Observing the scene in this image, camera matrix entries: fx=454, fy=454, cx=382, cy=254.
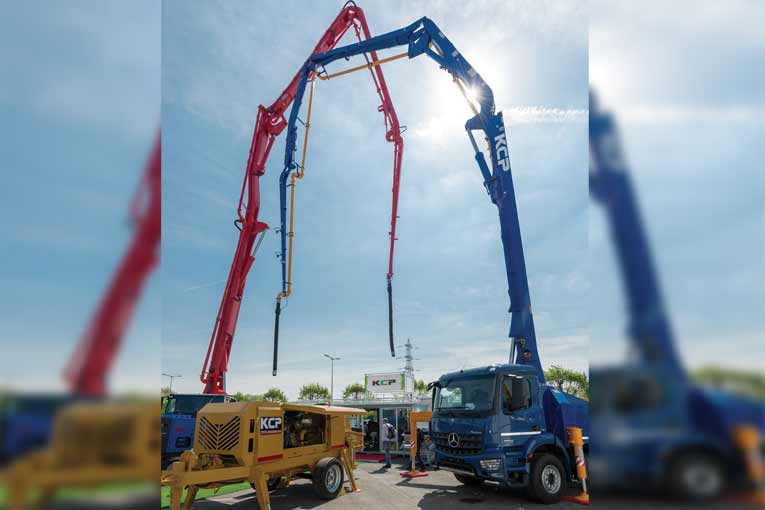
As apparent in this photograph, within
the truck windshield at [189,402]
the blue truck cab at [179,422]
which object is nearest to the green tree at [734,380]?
the blue truck cab at [179,422]

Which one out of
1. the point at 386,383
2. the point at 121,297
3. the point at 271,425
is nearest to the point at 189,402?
the point at 271,425

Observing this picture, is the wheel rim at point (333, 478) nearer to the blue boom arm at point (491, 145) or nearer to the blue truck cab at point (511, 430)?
the blue truck cab at point (511, 430)

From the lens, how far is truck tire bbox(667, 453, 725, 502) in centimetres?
79

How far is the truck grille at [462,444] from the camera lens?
28.0 ft

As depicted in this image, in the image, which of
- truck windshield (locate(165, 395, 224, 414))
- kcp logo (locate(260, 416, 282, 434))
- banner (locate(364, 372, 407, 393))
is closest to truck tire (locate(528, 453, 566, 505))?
kcp logo (locate(260, 416, 282, 434))

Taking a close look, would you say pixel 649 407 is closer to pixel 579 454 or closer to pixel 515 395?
pixel 579 454

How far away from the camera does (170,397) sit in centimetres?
1305

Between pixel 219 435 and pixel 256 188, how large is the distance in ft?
Result: 26.4

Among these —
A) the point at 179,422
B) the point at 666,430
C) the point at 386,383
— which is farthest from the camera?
the point at 386,383

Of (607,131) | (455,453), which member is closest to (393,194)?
(455,453)

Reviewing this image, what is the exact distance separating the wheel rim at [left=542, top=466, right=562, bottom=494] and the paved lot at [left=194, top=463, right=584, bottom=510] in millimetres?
269

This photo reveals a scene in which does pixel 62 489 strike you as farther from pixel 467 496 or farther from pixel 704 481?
pixel 467 496

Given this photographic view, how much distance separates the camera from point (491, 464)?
827 centimetres

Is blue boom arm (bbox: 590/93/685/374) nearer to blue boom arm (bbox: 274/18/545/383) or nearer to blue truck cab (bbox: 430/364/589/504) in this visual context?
blue truck cab (bbox: 430/364/589/504)
